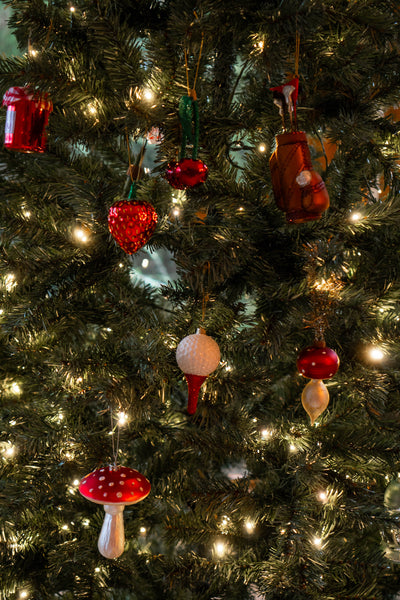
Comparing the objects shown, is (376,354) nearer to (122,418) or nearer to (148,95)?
(122,418)

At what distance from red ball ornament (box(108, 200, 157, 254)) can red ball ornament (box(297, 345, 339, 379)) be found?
279 mm

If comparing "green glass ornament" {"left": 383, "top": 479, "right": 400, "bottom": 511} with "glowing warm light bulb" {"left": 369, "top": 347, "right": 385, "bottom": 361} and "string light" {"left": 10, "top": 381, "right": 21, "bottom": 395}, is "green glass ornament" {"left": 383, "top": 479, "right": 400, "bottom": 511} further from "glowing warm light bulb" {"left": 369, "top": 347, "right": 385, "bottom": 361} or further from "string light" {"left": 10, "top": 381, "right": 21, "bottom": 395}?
"string light" {"left": 10, "top": 381, "right": 21, "bottom": 395}

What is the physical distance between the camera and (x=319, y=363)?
2.25ft

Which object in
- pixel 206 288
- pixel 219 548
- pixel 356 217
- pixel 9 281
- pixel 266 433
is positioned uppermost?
pixel 356 217

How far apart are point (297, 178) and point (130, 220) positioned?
21 centimetres

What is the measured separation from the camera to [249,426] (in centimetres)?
80

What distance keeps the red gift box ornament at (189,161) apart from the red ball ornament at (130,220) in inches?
2.1

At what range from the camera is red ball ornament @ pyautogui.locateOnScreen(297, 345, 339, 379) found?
2.25ft

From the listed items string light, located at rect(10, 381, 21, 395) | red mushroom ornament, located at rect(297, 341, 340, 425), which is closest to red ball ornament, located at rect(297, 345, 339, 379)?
red mushroom ornament, located at rect(297, 341, 340, 425)

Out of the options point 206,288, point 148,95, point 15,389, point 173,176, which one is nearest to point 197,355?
point 206,288

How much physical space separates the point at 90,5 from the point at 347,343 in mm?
615

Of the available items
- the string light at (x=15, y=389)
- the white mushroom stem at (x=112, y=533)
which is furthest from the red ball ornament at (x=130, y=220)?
the string light at (x=15, y=389)

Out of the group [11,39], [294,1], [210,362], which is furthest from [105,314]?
[11,39]

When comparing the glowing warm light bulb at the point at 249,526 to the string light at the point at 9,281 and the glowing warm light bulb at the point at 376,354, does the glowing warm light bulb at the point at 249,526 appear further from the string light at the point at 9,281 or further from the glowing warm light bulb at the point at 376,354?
the string light at the point at 9,281
